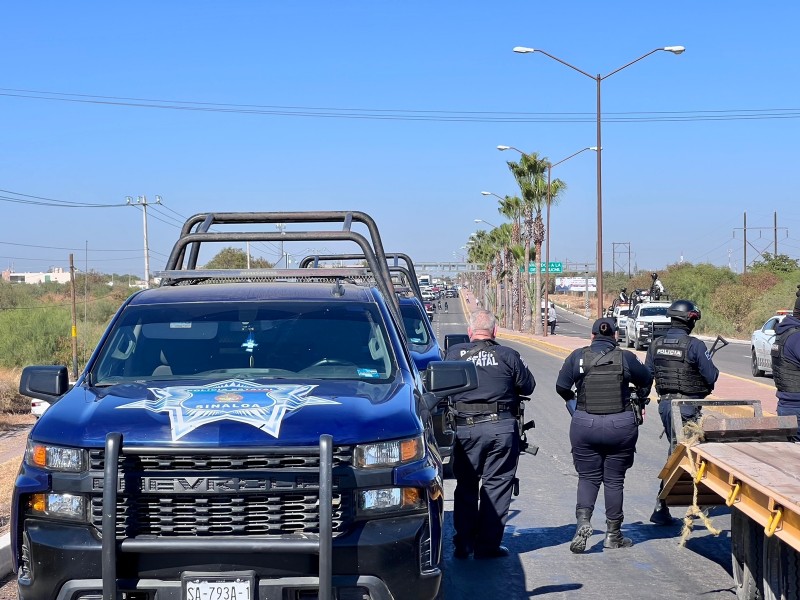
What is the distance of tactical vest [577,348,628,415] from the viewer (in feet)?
26.8

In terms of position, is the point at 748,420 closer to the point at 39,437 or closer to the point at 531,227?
the point at 39,437

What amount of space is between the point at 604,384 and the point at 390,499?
3.80m

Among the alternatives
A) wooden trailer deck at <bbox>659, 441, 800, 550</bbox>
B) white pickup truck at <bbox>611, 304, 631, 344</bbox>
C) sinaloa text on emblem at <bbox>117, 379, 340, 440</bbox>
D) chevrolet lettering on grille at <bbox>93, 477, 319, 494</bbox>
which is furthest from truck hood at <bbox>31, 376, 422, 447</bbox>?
white pickup truck at <bbox>611, 304, 631, 344</bbox>

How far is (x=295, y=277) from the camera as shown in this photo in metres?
7.38

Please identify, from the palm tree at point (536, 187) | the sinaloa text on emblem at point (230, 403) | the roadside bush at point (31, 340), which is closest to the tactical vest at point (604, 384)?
the sinaloa text on emblem at point (230, 403)

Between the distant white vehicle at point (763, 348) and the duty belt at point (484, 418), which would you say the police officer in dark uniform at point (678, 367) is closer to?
the duty belt at point (484, 418)

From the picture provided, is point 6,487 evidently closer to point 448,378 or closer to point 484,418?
point 484,418

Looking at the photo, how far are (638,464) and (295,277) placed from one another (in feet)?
21.7

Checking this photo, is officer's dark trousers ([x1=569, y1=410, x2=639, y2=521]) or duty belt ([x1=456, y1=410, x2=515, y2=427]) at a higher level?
duty belt ([x1=456, y1=410, x2=515, y2=427])

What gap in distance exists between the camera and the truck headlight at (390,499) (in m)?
4.70

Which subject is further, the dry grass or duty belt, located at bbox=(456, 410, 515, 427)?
the dry grass

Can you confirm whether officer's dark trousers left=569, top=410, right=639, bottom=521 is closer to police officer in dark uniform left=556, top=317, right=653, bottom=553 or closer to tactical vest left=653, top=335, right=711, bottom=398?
police officer in dark uniform left=556, top=317, right=653, bottom=553

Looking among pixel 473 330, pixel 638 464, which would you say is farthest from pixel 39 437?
pixel 638 464

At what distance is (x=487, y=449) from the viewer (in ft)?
26.0
